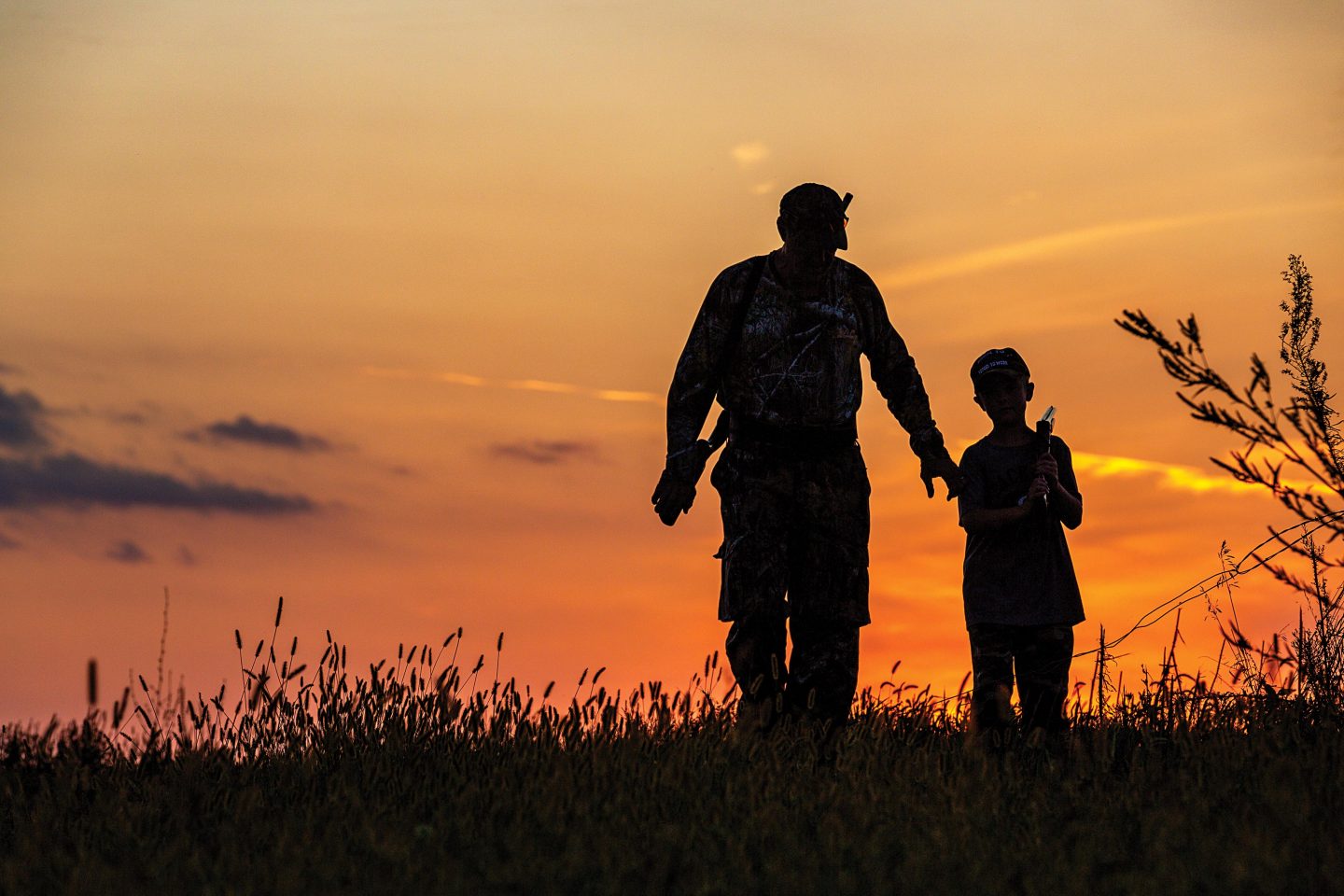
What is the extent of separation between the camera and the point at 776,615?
748 centimetres

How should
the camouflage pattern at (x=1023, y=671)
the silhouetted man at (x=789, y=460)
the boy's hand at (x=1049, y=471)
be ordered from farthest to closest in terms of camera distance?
the silhouetted man at (x=789, y=460) → the camouflage pattern at (x=1023, y=671) → the boy's hand at (x=1049, y=471)

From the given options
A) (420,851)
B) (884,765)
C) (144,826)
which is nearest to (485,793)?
(420,851)

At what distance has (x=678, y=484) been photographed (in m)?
7.48

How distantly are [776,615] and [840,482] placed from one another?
0.72 metres

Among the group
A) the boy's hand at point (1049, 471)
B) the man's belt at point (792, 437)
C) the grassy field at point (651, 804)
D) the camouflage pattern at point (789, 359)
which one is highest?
the camouflage pattern at point (789, 359)

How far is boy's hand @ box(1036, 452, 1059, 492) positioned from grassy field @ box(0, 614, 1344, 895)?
48.8 inches

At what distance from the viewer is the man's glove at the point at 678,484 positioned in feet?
24.5

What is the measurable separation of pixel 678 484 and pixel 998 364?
5.49 feet

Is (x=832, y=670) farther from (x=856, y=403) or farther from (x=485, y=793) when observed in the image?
(x=485, y=793)

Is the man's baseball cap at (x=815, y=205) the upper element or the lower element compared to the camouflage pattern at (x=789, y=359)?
upper

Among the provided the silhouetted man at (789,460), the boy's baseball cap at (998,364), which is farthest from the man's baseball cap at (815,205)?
the boy's baseball cap at (998,364)

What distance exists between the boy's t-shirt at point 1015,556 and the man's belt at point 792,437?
26.4 inches

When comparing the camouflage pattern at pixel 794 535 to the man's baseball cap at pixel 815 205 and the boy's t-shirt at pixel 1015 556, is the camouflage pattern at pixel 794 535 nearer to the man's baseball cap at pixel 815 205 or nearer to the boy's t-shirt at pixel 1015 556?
the boy's t-shirt at pixel 1015 556

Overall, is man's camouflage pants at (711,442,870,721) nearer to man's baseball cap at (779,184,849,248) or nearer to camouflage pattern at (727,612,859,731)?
camouflage pattern at (727,612,859,731)
